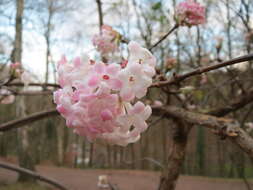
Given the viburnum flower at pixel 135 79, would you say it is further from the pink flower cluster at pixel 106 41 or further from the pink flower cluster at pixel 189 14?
the pink flower cluster at pixel 189 14

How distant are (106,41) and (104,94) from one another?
134cm

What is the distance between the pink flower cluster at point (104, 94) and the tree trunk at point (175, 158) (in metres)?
0.93

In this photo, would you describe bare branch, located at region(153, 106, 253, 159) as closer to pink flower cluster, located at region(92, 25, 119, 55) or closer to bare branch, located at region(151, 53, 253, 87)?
bare branch, located at region(151, 53, 253, 87)

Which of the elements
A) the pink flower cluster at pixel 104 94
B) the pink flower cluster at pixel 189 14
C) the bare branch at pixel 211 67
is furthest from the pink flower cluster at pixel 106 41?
the pink flower cluster at pixel 104 94

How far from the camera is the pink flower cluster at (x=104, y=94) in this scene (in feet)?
2.08

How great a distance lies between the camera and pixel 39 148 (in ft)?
44.2

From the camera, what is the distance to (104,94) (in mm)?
625

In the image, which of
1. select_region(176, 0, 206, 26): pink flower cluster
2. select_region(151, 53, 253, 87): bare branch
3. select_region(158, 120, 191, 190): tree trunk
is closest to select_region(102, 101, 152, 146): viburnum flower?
select_region(151, 53, 253, 87): bare branch

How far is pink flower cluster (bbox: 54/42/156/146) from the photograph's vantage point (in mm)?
633

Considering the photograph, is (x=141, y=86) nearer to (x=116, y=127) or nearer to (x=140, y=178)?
(x=116, y=127)

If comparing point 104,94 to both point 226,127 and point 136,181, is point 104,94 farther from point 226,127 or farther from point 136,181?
point 136,181

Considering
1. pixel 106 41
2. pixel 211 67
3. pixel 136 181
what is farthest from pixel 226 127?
pixel 136 181

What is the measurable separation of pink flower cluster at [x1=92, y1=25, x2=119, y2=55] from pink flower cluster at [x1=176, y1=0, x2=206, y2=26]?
51 cm

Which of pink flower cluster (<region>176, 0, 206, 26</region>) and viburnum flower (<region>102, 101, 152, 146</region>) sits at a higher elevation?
pink flower cluster (<region>176, 0, 206, 26</region>)
